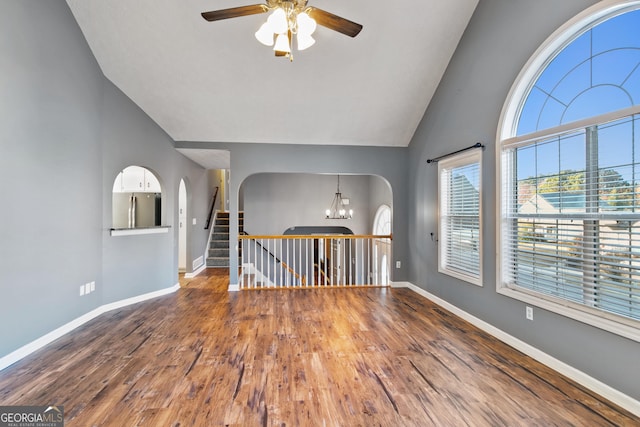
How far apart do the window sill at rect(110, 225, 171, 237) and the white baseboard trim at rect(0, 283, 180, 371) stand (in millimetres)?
957

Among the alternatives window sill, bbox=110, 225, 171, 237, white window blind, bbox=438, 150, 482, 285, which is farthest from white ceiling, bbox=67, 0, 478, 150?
window sill, bbox=110, 225, 171, 237

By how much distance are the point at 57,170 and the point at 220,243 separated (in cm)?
476

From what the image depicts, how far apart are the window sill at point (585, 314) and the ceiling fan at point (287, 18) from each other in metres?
2.90

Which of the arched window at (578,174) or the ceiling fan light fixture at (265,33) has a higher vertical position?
the ceiling fan light fixture at (265,33)

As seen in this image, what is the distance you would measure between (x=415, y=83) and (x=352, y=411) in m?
4.05

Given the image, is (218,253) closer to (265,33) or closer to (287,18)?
(265,33)

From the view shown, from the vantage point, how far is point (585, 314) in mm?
2277

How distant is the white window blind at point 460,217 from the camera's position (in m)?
3.56

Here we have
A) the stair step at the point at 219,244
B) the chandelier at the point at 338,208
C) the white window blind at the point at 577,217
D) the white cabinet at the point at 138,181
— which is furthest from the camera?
the chandelier at the point at 338,208

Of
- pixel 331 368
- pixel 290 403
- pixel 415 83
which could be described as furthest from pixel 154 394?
pixel 415 83

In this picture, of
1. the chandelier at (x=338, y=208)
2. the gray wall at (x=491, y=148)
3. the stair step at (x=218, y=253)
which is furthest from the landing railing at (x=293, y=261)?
the gray wall at (x=491, y=148)

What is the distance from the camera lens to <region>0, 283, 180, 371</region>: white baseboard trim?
2.54m

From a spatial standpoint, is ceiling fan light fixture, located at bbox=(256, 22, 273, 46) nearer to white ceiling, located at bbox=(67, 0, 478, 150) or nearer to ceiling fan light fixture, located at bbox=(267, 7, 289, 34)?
ceiling fan light fixture, located at bbox=(267, 7, 289, 34)

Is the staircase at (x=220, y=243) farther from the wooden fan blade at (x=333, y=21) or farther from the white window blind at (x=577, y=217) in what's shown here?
the white window blind at (x=577, y=217)
